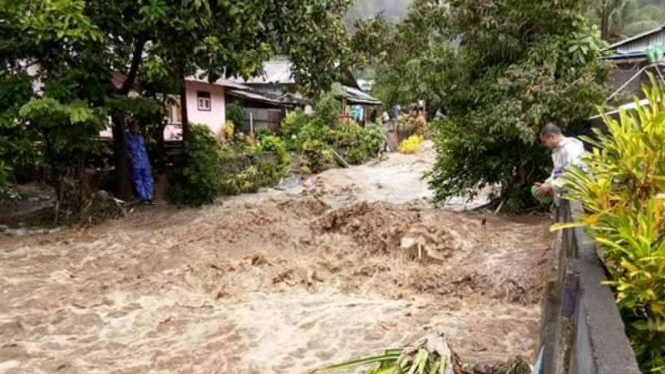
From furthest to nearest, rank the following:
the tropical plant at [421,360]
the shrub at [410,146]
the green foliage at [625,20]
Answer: the green foliage at [625,20] < the shrub at [410,146] < the tropical plant at [421,360]

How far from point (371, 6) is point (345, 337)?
75491 mm

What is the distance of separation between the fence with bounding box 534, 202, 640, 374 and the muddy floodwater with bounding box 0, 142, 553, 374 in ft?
5.80

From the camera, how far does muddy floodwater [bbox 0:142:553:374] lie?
501cm

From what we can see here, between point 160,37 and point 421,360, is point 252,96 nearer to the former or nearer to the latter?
point 160,37

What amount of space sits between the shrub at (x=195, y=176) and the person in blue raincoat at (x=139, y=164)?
0.52 meters

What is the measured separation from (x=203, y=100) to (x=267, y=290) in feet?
48.7

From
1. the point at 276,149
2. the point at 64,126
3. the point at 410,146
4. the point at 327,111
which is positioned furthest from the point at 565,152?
the point at 410,146


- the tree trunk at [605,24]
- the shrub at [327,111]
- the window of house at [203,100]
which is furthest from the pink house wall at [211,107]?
the tree trunk at [605,24]

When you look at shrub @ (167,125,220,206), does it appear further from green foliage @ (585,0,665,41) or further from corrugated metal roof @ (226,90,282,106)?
green foliage @ (585,0,665,41)

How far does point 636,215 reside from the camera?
2037 mm

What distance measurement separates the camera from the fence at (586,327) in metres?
1.55

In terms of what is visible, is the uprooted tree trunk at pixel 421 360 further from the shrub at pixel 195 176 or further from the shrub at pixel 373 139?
the shrub at pixel 373 139

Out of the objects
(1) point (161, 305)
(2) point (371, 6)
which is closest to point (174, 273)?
(1) point (161, 305)

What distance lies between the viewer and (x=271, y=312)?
6012 mm
